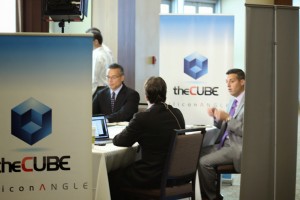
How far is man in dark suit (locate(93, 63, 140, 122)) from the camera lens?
5.21 metres

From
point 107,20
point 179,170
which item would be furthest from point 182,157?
point 107,20

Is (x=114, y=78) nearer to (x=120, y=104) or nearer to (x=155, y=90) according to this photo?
(x=120, y=104)

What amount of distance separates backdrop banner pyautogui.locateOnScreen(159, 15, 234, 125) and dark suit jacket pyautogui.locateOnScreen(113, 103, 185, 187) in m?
1.64

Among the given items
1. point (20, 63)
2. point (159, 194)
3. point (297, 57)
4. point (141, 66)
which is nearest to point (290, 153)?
point (297, 57)

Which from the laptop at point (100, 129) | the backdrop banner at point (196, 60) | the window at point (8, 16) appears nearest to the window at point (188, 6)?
the window at point (8, 16)

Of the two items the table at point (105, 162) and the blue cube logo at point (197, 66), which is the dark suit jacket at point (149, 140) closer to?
the table at point (105, 162)

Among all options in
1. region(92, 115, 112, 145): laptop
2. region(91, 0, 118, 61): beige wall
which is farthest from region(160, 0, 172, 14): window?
region(92, 115, 112, 145): laptop

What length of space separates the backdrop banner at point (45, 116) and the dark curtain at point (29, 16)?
12.6 ft

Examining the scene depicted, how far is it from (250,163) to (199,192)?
33.2 inches

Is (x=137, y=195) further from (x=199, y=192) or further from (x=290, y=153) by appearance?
(x=290, y=153)

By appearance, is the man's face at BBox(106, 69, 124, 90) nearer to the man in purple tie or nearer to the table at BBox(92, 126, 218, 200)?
the man in purple tie

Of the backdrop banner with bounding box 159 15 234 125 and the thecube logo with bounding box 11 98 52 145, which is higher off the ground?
the backdrop banner with bounding box 159 15 234 125

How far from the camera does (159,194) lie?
11.8 feet

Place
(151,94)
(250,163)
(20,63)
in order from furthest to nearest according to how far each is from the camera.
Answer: (151,94), (250,163), (20,63)
